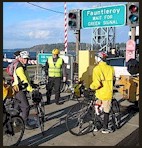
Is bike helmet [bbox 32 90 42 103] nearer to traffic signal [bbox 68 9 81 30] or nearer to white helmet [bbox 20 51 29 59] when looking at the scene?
white helmet [bbox 20 51 29 59]

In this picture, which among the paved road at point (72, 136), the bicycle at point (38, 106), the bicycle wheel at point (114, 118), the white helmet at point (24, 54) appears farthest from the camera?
the bicycle wheel at point (114, 118)

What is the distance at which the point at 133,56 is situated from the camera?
12359 millimetres

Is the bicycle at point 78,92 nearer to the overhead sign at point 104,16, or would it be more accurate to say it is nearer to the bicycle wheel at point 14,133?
the overhead sign at point 104,16

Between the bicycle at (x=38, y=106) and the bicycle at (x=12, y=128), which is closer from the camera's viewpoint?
the bicycle at (x=12, y=128)

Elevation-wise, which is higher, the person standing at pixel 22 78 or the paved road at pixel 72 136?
the person standing at pixel 22 78

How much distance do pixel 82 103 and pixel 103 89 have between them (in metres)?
0.55

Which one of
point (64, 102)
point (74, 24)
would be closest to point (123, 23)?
point (74, 24)

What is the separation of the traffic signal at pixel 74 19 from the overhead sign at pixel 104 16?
0.71 feet

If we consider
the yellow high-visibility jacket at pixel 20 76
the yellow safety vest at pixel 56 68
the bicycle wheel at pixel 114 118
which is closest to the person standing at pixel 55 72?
the yellow safety vest at pixel 56 68

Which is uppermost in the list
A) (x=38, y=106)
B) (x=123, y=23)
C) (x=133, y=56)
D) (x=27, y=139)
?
(x=123, y=23)

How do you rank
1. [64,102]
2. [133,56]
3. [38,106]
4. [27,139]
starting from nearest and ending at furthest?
1. [27,139]
2. [38,106]
3. [64,102]
4. [133,56]

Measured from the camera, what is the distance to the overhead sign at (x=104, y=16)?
12.3 metres

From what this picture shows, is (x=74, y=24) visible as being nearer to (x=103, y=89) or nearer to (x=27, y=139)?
(x=103, y=89)

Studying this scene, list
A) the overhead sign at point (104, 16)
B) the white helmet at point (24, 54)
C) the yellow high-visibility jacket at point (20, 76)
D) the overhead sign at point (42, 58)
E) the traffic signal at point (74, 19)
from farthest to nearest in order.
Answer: the traffic signal at point (74, 19), the overhead sign at point (42, 58), the overhead sign at point (104, 16), the white helmet at point (24, 54), the yellow high-visibility jacket at point (20, 76)
